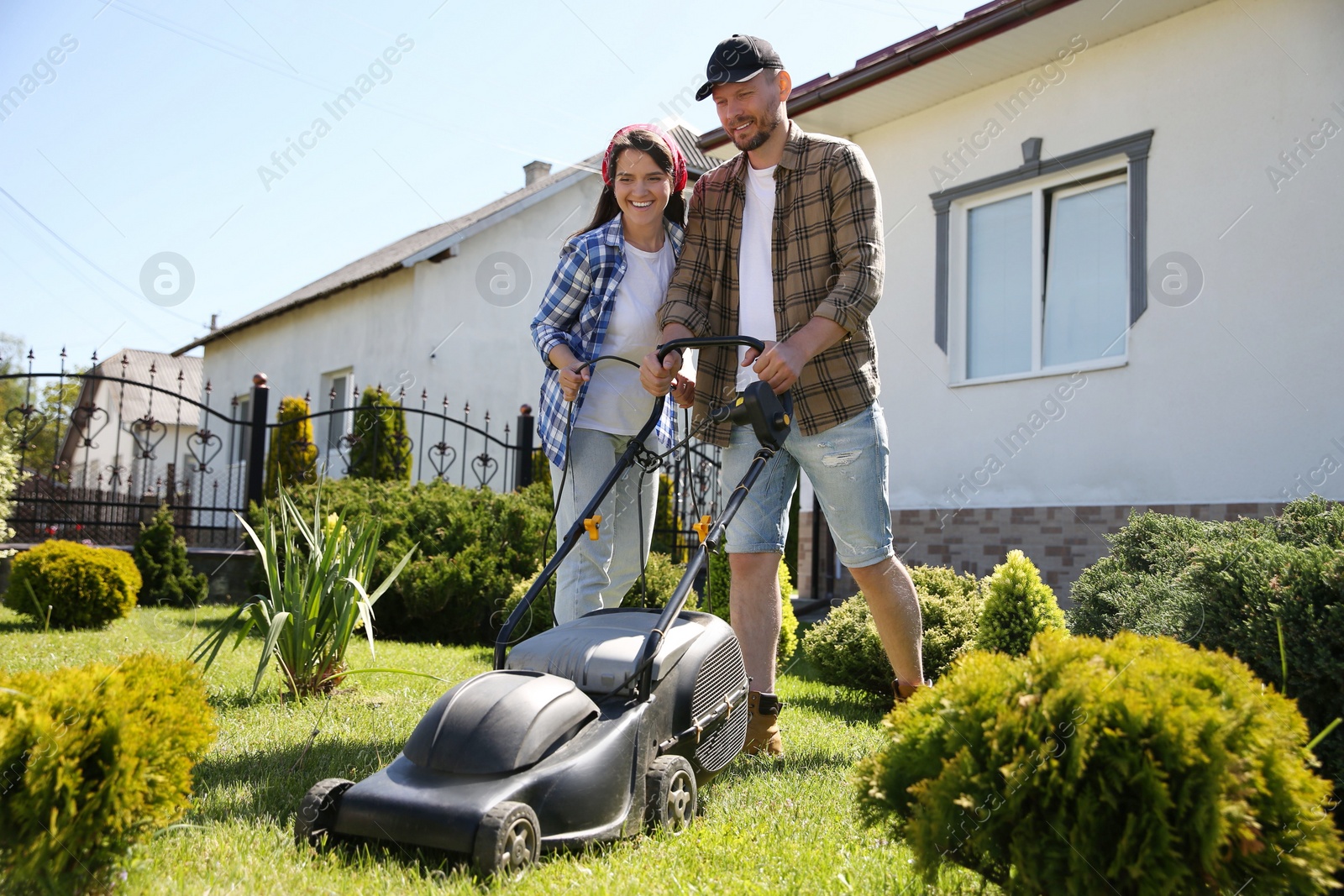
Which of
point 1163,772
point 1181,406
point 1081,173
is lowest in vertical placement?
point 1163,772

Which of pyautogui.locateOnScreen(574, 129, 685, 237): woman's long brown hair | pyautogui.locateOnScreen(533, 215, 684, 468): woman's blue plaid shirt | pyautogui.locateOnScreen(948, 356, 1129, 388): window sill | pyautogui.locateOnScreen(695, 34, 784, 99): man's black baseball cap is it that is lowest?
pyautogui.locateOnScreen(533, 215, 684, 468): woman's blue plaid shirt

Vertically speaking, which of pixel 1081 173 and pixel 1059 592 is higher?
pixel 1081 173

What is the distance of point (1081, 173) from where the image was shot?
703 cm

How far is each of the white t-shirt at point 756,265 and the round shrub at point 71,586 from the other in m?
5.58

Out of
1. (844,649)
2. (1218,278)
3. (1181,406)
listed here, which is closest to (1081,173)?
(1218,278)

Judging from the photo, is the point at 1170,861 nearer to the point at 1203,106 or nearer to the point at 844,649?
the point at 844,649

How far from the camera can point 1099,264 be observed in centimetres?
692

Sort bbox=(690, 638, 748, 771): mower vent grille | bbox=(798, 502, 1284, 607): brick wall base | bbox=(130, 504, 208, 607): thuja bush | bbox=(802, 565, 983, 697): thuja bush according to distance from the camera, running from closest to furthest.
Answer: bbox=(690, 638, 748, 771): mower vent grille, bbox=(802, 565, 983, 697): thuja bush, bbox=(798, 502, 1284, 607): brick wall base, bbox=(130, 504, 208, 607): thuja bush

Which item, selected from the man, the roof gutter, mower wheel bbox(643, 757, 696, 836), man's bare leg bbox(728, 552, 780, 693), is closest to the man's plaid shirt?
the man

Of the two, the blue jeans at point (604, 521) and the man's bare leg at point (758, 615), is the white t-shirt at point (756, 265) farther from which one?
the man's bare leg at point (758, 615)

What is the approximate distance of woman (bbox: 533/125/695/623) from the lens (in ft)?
11.4

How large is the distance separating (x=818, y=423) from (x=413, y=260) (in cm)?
1384

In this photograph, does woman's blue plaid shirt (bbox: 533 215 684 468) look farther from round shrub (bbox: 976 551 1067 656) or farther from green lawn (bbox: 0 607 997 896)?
round shrub (bbox: 976 551 1067 656)

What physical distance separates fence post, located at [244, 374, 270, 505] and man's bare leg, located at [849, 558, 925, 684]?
286 inches
